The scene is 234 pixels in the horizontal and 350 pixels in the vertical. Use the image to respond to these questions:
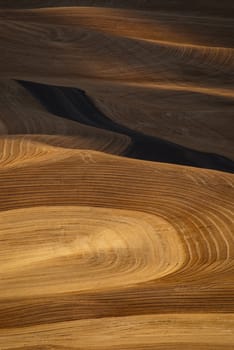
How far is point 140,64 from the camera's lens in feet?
8.31

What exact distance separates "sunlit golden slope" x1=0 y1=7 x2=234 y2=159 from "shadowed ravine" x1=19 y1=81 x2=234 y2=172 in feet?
0.14

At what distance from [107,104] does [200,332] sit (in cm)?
119

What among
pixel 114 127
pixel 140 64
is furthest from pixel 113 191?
pixel 140 64

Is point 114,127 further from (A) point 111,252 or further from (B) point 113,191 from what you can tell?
(A) point 111,252

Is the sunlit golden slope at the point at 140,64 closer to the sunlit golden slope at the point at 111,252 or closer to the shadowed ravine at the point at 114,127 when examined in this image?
the shadowed ravine at the point at 114,127

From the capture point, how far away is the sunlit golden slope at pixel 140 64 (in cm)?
202

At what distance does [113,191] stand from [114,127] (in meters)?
0.51

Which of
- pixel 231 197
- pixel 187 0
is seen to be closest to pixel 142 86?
pixel 231 197

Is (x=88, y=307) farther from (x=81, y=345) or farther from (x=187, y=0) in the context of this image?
(x=187, y=0)

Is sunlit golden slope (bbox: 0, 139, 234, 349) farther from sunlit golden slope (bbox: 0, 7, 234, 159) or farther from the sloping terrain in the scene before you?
sunlit golden slope (bbox: 0, 7, 234, 159)

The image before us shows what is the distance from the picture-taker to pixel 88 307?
983 mm

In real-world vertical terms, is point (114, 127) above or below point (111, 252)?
above

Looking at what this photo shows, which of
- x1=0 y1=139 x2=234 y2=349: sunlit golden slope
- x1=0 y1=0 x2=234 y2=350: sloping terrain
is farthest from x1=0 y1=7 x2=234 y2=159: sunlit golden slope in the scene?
x1=0 y1=139 x2=234 y2=349: sunlit golden slope

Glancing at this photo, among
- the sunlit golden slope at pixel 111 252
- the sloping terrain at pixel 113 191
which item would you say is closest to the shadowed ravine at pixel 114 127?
the sloping terrain at pixel 113 191
